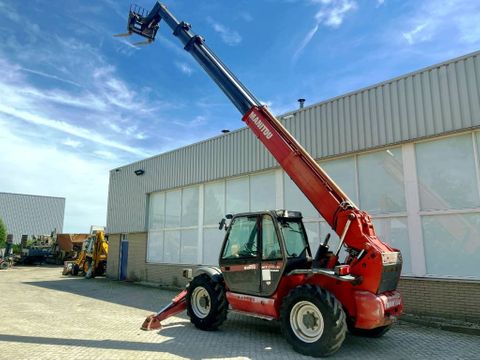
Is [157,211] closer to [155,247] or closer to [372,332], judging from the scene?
[155,247]

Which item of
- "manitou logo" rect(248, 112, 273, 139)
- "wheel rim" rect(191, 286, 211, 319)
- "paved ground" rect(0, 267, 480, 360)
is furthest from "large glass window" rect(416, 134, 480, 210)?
"wheel rim" rect(191, 286, 211, 319)

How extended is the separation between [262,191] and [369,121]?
4488 millimetres

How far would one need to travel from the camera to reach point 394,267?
6434 millimetres

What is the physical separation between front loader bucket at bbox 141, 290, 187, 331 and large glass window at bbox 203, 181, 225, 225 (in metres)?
6.41

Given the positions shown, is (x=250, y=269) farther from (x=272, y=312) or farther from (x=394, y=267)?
(x=394, y=267)

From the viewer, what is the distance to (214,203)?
1536 cm

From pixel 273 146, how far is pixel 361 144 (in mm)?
3739

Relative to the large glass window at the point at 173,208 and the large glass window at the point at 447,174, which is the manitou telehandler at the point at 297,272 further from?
the large glass window at the point at 173,208

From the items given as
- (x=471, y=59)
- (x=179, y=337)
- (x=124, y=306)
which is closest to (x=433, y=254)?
(x=471, y=59)

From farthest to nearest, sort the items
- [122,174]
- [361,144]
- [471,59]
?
[122,174]
[361,144]
[471,59]

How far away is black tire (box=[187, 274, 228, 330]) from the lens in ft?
25.8

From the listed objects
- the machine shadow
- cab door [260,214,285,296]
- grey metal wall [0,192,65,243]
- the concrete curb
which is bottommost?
the machine shadow

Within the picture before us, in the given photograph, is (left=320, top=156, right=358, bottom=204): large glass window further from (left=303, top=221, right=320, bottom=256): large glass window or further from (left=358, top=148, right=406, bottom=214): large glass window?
(left=303, top=221, right=320, bottom=256): large glass window

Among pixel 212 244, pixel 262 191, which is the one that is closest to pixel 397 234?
pixel 262 191
